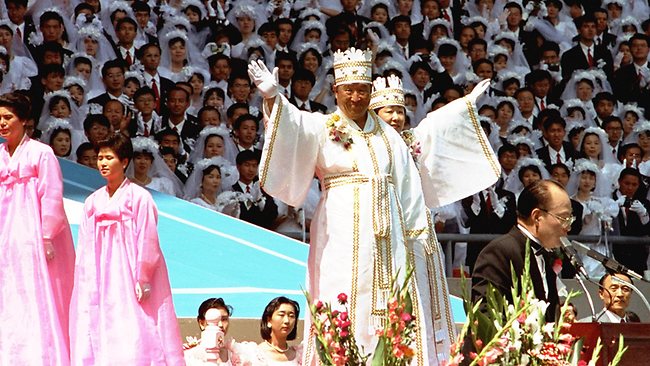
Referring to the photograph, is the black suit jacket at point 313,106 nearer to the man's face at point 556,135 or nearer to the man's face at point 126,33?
the man's face at point 126,33

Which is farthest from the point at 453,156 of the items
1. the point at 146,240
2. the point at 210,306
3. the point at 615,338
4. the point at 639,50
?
the point at 639,50

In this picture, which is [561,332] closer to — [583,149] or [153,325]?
→ [153,325]

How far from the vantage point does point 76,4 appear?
44.9 ft

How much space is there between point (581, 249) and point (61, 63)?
786cm

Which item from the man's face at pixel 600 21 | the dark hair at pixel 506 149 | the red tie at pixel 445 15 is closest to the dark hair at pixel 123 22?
the dark hair at pixel 506 149

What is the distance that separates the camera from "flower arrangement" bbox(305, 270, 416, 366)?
13.1 ft

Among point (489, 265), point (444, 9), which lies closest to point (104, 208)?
point (489, 265)

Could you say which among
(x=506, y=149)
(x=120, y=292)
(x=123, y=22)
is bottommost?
(x=120, y=292)

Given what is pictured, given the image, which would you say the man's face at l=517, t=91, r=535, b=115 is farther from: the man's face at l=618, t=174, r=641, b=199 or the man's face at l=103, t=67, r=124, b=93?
the man's face at l=103, t=67, r=124, b=93

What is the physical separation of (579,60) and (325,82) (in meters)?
3.23

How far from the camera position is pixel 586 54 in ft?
52.7

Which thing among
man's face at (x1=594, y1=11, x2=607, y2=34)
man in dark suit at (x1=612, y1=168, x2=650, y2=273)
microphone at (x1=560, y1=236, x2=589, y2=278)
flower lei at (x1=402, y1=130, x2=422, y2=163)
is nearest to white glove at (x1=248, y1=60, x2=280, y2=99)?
flower lei at (x1=402, y1=130, x2=422, y2=163)

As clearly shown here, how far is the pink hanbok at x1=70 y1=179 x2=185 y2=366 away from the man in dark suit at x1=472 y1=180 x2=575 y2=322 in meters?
2.18

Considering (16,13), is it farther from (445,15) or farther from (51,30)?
(445,15)
